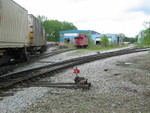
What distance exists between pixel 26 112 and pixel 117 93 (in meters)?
2.57

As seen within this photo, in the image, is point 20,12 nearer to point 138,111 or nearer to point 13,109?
point 13,109

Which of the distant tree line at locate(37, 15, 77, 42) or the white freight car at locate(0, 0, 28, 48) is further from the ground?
the distant tree line at locate(37, 15, 77, 42)

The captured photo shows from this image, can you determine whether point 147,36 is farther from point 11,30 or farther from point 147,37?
point 11,30

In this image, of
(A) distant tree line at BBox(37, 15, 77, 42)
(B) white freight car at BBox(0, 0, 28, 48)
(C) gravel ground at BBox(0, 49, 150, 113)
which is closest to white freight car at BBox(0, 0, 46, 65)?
(B) white freight car at BBox(0, 0, 28, 48)

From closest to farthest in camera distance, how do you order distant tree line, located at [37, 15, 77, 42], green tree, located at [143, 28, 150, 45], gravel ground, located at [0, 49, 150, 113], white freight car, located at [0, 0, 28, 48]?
1. gravel ground, located at [0, 49, 150, 113]
2. white freight car, located at [0, 0, 28, 48]
3. green tree, located at [143, 28, 150, 45]
4. distant tree line, located at [37, 15, 77, 42]

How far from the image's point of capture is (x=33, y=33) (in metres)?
18.0

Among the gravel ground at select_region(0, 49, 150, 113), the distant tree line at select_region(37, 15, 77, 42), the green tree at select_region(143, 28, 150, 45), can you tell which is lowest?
the gravel ground at select_region(0, 49, 150, 113)

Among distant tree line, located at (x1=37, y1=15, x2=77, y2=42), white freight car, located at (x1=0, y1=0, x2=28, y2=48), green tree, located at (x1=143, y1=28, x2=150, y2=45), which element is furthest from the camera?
distant tree line, located at (x1=37, y1=15, x2=77, y2=42)

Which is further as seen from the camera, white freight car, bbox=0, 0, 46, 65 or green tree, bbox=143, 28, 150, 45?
green tree, bbox=143, 28, 150, 45

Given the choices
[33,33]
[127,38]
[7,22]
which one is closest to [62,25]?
[127,38]

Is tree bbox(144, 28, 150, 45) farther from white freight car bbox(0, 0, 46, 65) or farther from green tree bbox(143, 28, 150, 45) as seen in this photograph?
white freight car bbox(0, 0, 46, 65)

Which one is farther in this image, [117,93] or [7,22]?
[7,22]

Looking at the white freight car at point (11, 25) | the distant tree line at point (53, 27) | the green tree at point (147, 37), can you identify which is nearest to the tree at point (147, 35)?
the green tree at point (147, 37)

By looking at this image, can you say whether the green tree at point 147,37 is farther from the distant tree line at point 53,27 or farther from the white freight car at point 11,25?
the distant tree line at point 53,27
